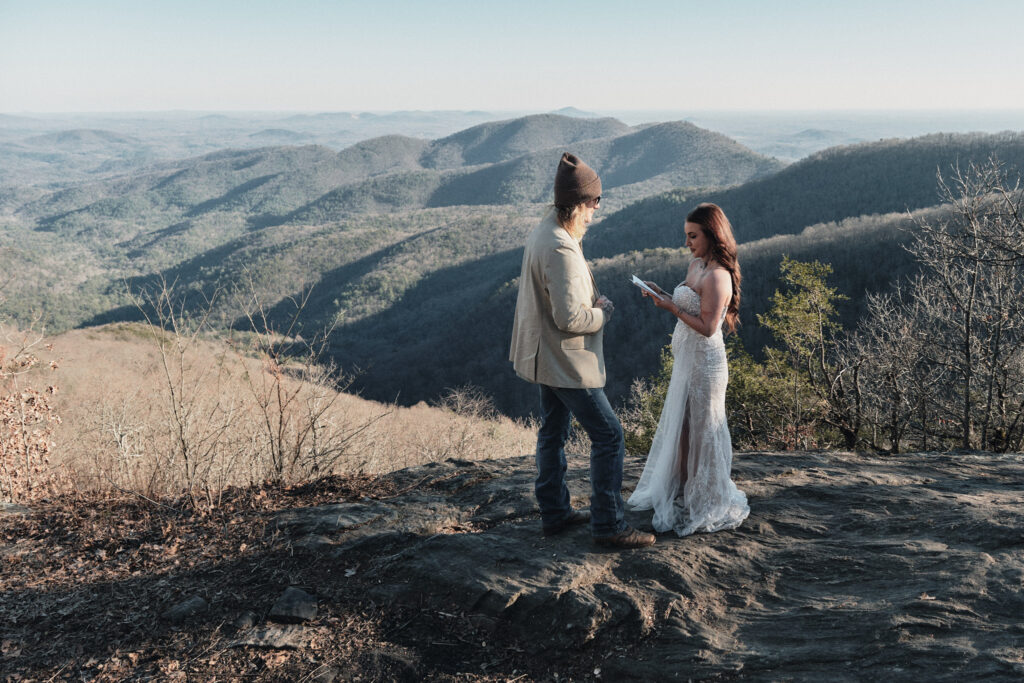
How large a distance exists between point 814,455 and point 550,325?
3.00 metres

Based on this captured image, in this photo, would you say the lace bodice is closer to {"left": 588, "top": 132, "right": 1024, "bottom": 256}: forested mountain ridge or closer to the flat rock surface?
the flat rock surface

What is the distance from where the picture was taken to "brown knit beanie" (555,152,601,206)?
3064 millimetres

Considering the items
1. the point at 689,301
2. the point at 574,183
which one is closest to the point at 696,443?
the point at 689,301

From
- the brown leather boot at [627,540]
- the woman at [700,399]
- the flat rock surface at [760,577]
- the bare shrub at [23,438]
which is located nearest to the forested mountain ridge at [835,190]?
the flat rock surface at [760,577]

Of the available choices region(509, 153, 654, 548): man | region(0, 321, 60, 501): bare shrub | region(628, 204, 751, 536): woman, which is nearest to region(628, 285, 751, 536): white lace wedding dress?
region(628, 204, 751, 536): woman

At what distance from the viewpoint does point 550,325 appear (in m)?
3.16

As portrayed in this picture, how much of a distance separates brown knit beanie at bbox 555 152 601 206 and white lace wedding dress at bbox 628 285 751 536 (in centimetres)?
81

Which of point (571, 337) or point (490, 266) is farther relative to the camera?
point (490, 266)

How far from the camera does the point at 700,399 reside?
3535mm

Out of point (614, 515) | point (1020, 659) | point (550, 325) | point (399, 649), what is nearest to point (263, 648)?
point (399, 649)

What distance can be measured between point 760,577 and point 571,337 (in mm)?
1541

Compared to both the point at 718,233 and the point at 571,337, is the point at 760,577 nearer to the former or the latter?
the point at 571,337

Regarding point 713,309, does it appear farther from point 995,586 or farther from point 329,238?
point 329,238

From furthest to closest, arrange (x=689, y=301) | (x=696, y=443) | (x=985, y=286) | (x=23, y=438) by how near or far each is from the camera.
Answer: (x=985, y=286) < (x=23, y=438) < (x=696, y=443) < (x=689, y=301)
